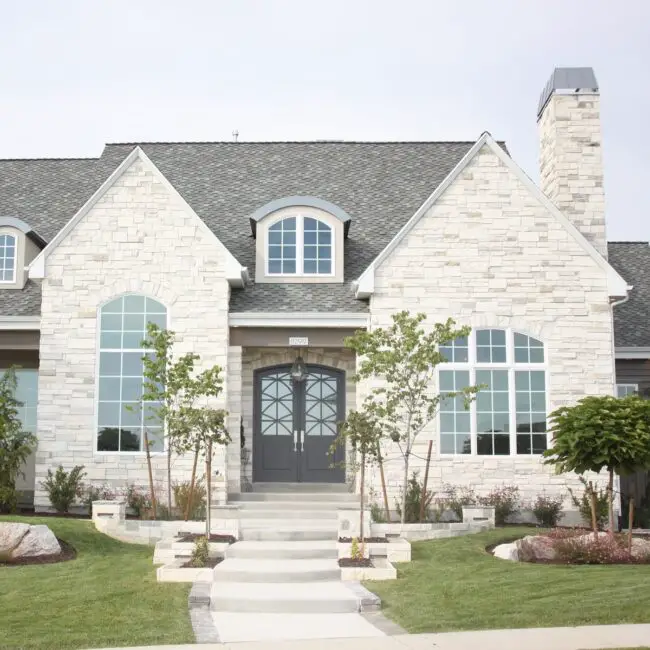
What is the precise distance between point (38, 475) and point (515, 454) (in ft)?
28.5

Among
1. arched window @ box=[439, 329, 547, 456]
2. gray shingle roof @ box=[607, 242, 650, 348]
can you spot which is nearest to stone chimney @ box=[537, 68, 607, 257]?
gray shingle roof @ box=[607, 242, 650, 348]

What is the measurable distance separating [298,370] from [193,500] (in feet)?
11.9

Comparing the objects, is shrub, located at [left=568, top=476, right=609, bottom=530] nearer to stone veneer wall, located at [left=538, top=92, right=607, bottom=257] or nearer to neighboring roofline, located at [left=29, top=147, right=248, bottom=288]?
stone veneer wall, located at [left=538, top=92, right=607, bottom=257]

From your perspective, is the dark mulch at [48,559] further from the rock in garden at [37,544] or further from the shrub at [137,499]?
the shrub at [137,499]

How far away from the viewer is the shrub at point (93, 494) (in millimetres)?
16984

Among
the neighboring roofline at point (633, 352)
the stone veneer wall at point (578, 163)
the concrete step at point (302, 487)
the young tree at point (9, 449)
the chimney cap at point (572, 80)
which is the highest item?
the chimney cap at point (572, 80)

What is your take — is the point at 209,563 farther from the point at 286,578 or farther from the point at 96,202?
the point at 96,202

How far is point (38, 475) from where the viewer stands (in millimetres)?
17344

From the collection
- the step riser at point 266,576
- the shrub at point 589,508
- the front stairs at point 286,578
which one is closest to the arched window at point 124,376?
the front stairs at point 286,578

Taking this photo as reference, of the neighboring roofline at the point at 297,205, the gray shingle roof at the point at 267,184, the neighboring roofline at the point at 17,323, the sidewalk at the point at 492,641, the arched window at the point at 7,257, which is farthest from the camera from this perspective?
the gray shingle roof at the point at 267,184

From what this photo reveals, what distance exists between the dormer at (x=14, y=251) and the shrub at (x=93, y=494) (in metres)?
4.81

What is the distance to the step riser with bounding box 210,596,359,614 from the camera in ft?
35.0

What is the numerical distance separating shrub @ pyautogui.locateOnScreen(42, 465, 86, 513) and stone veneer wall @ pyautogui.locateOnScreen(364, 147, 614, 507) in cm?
536

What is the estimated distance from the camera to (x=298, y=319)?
712 inches
